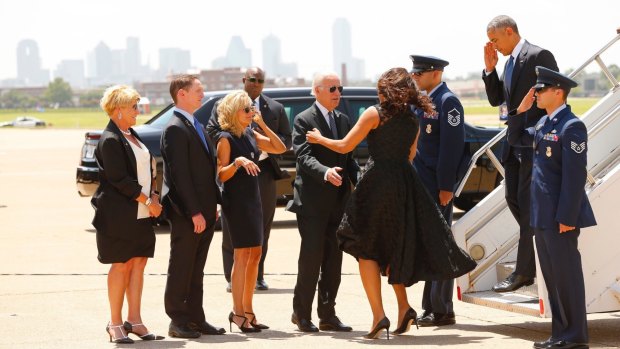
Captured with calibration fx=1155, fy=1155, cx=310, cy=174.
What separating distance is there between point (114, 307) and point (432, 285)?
2124 mm

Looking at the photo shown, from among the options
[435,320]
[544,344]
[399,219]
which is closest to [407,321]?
[435,320]

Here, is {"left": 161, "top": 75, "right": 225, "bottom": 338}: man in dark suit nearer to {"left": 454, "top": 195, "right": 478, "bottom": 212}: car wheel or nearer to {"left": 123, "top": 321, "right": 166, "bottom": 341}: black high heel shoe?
{"left": 123, "top": 321, "right": 166, "bottom": 341}: black high heel shoe

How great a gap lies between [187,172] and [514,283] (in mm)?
2188

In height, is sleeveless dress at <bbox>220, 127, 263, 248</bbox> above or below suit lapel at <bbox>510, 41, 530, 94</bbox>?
below

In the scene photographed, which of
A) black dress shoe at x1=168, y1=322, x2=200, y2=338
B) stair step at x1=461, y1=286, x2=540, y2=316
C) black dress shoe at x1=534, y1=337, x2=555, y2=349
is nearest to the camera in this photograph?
black dress shoe at x1=534, y1=337, x2=555, y2=349

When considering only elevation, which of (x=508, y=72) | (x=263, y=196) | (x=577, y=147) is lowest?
(x=263, y=196)

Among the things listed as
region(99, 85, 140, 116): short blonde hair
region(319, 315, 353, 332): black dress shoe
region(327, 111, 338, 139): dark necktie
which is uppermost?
region(99, 85, 140, 116): short blonde hair

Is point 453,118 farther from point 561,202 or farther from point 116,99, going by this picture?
point 116,99

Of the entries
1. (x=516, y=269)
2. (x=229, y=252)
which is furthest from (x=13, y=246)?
(x=516, y=269)

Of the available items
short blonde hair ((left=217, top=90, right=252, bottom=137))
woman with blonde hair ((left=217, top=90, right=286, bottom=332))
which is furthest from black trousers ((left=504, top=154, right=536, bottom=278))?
short blonde hair ((left=217, top=90, right=252, bottom=137))

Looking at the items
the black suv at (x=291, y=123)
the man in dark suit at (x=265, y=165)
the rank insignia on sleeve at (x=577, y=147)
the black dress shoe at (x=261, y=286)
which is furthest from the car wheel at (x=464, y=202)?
the rank insignia on sleeve at (x=577, y=147)

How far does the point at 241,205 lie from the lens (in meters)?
7.65

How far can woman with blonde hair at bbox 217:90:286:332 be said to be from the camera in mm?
7641

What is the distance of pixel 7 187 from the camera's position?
23734 millimetres
